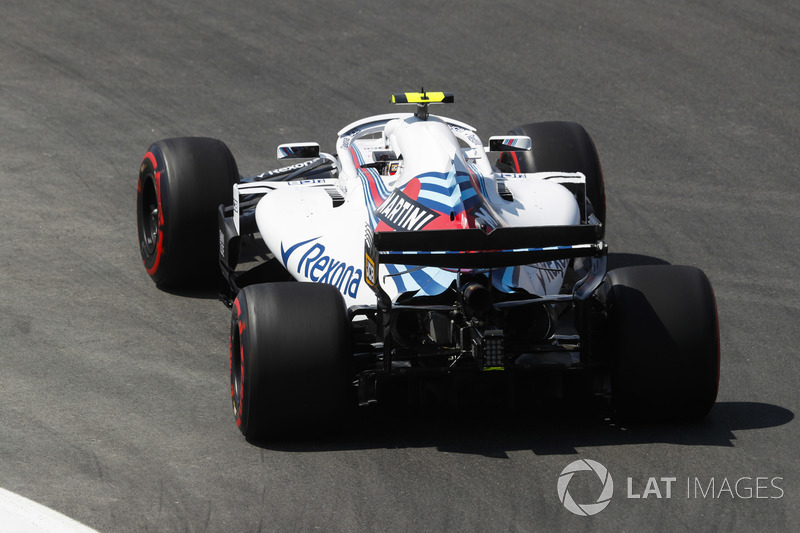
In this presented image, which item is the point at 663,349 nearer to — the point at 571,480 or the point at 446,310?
the point at 571,480

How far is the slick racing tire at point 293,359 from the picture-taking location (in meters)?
7.74

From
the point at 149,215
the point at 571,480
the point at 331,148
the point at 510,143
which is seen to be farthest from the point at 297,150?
the point at 331,148

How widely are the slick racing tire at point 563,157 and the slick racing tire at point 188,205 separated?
2.52 meters

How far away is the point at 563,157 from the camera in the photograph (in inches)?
449

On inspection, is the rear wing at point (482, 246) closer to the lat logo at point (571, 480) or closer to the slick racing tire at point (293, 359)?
the slick racing tire at point (293, 359)

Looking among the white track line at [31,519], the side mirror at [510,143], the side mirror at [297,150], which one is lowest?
the white track line at [31,519]

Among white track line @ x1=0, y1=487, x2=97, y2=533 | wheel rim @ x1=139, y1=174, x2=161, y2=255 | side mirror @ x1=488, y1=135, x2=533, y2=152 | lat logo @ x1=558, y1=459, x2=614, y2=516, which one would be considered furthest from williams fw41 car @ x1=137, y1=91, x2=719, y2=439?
wheel rim @ x1=139, y1=174, x2=161, y2=255

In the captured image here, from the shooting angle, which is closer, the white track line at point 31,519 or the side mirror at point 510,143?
the white track line at point 31,519

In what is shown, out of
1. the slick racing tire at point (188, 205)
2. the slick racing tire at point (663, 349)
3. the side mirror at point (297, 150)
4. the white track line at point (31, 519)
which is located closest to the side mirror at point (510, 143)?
the side mirror at point (297, 150)

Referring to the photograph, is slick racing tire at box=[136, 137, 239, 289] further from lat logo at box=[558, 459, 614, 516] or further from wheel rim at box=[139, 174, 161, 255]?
lat logo at box=[558, 459, 614, 516]

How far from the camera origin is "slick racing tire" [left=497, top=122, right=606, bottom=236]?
37.4 ft

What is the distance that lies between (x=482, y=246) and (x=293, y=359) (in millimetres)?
1289

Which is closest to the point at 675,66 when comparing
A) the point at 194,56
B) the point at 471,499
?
the point at 194,56

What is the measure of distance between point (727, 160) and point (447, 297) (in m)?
7.49
